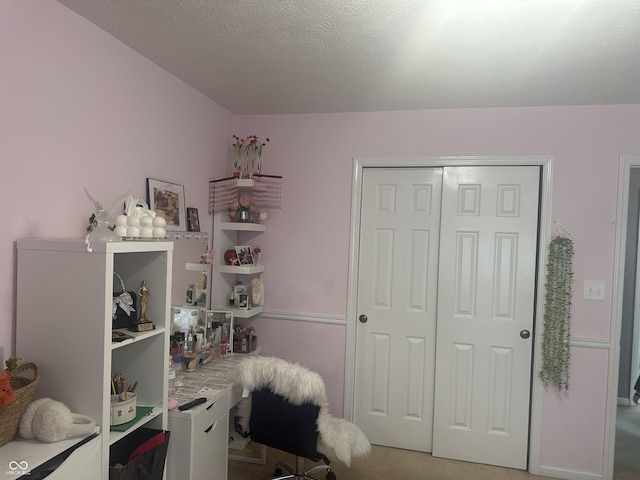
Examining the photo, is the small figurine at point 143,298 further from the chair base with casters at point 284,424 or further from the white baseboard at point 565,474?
the white baseboard at point 565,474

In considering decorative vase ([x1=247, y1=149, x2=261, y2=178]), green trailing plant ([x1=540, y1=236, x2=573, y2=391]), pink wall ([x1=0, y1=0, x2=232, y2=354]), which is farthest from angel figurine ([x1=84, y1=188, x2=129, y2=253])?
green trailing plant ([x1=540, y1=236, x2=573, y2=391])

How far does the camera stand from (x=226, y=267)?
10.3ft

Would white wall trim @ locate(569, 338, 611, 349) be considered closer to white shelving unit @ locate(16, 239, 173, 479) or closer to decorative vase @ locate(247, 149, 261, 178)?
decorative vase @ locate(247, 149, 261, 178)

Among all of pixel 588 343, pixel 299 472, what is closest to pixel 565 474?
pixel 588 343

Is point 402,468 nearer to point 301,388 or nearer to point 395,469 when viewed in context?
point 395,469

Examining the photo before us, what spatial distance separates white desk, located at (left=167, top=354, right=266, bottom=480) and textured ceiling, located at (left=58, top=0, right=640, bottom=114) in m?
1.73

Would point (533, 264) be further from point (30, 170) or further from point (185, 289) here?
point (30, 170)

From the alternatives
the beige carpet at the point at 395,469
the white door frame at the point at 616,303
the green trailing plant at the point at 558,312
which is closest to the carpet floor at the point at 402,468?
the beige carpet at the point at 395,469

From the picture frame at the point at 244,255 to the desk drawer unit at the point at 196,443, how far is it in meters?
1.09

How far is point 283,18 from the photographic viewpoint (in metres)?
1.83

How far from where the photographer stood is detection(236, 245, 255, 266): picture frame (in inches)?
125

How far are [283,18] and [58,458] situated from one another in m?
1.80

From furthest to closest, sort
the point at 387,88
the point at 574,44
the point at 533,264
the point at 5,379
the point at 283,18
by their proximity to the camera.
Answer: the point at 533,264 → the point at 387,88 → the point at 574,44 → the point at 283,18 → the point at 5,379

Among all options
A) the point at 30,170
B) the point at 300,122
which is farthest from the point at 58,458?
the point at 300,122
